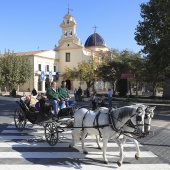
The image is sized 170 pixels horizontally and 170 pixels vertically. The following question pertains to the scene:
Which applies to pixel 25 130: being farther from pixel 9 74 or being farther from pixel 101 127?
pixel 9 74

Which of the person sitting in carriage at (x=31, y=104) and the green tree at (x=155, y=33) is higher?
the green tree at (x=155, y=33)

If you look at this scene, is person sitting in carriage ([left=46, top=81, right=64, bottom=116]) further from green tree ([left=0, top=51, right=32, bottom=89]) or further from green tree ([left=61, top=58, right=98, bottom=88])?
green tree ([left=61, top=58, right=98, bottom=88])

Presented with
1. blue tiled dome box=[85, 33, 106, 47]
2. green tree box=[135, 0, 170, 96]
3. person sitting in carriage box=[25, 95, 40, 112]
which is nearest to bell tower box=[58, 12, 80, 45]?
blue tiled dome box=[85, 33, 106, 47]

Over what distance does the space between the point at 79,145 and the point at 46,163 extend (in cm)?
202

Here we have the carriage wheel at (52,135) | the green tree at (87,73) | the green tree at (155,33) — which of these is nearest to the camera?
the carriage wheel at (52,135)

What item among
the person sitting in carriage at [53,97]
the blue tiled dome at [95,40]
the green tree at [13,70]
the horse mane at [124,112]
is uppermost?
the blue tiled dome at [95,40]

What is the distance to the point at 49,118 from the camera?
29.8ft

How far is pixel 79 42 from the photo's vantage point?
60719 mm

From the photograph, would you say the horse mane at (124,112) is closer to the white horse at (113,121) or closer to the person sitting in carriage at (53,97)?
the white horse at (113,121)

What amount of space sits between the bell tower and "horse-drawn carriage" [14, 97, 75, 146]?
5130 cm

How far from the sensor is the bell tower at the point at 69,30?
197 feet

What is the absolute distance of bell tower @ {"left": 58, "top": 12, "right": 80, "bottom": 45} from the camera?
60094 mm

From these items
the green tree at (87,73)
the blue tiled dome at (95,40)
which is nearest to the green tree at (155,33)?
the green tree at (87,73)

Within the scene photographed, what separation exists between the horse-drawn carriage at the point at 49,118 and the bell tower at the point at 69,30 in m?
51.3
